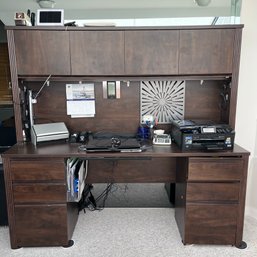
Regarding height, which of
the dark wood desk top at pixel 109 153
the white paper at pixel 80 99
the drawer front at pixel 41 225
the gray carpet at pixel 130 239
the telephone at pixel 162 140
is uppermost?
the white paper at pixel 80 99

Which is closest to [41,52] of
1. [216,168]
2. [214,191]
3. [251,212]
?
[216,168]

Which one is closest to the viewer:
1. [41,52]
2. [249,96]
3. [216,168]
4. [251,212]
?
[216,168]

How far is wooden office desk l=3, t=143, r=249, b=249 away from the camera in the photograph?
163cm

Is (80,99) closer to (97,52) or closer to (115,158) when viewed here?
(97,52)

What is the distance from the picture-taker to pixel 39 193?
5.49 feet

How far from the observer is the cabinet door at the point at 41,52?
1.80 m

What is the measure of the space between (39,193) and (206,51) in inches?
70.2

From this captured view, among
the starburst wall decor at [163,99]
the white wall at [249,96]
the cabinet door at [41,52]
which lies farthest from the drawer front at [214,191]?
the cabinet door at [41,52]

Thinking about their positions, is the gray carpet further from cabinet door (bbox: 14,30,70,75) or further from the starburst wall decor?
cabinet door (bbox: 14,30,70,75)

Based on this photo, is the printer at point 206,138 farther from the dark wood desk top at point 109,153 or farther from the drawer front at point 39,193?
the drawer front at point 39,193

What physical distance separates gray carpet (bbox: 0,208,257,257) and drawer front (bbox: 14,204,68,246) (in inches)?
3.0

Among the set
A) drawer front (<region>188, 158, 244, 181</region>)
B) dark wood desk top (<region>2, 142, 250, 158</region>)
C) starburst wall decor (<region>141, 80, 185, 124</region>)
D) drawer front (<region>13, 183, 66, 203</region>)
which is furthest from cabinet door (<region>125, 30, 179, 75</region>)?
drawer front (<region>13, 183, 66, 203</region>)

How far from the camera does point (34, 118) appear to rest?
214cm

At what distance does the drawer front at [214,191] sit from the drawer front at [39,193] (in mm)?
1000
